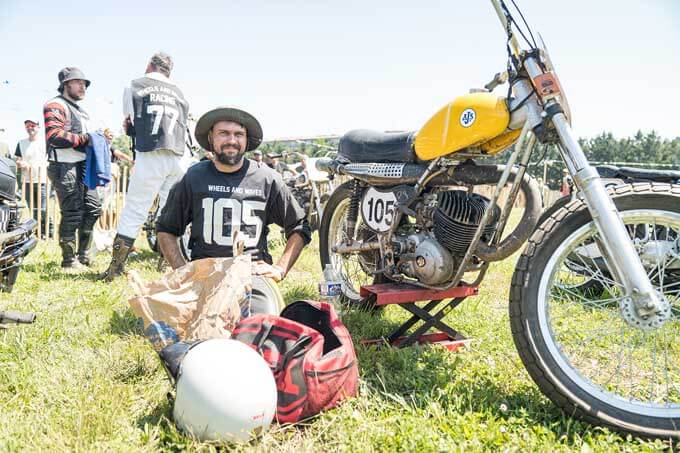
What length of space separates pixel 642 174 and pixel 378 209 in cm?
178

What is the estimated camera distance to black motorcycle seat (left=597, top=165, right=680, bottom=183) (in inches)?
118

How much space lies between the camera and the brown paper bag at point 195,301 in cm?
217

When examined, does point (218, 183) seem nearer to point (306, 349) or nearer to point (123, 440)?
point (306, 349)

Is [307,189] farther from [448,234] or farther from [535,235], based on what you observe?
[535,235]

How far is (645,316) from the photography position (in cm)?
180

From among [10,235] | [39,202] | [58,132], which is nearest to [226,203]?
[10,235]

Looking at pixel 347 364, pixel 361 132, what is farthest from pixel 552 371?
pixel 361 132

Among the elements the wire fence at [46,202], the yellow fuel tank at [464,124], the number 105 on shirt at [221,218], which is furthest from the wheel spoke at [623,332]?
the wire fence at [46,202]

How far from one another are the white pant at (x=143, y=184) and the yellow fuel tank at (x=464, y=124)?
290 cm

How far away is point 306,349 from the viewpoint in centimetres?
190

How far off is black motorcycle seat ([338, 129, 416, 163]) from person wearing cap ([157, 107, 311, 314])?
25.1 inches

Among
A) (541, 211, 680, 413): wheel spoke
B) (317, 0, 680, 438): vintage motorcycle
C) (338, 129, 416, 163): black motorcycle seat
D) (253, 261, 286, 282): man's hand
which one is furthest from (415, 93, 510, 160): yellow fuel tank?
(253, 261, 286, 282): man's hand

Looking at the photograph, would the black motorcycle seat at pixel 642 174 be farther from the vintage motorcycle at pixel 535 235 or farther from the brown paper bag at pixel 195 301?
the brown paper bag at pixel 195 301

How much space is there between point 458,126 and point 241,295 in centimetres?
143
